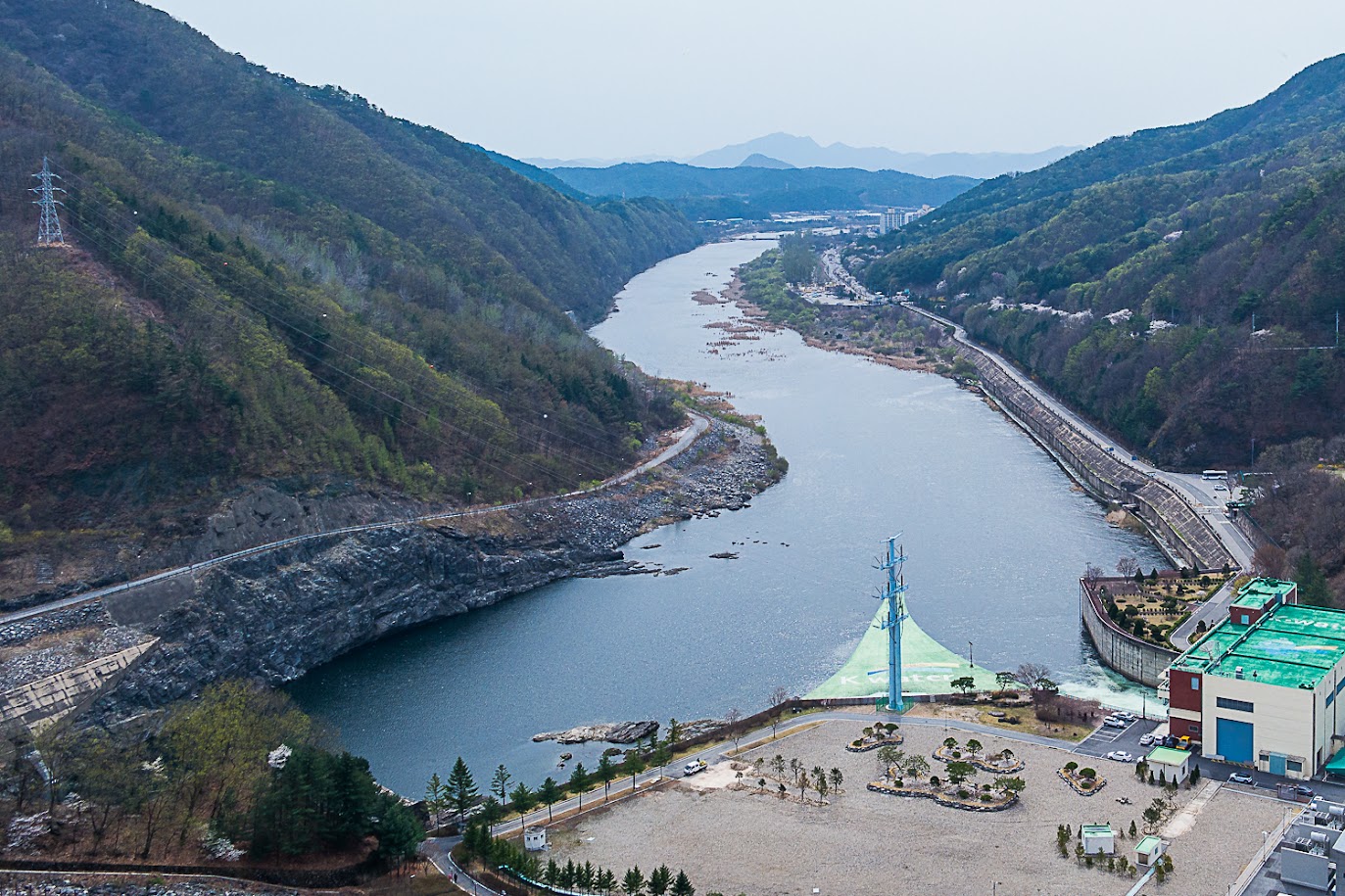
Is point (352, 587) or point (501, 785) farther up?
point (352, 587)

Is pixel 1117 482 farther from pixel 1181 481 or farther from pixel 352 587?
pixel 352 587

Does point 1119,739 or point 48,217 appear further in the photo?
point 48,217

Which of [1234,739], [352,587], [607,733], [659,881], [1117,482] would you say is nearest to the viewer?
[659,881]

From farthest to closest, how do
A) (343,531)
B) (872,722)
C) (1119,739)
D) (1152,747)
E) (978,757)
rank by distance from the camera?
(343,531) < (872,722) < (1119,739) < (1152,747) < (978,757)

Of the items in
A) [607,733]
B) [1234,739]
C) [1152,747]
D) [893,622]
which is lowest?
[607,733]

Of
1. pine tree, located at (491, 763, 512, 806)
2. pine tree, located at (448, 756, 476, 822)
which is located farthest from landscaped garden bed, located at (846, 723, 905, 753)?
pine tree, located at (448, 756, 476, 822)

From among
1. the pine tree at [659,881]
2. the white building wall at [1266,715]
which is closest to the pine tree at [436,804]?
the pine tree at [659,881]

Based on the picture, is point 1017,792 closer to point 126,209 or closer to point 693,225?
point 126,209

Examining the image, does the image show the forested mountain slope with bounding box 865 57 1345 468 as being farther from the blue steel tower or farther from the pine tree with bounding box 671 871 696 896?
the pine tree with bounding box 671 871 696 896

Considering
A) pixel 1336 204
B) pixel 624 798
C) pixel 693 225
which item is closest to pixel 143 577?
pixel 624 798

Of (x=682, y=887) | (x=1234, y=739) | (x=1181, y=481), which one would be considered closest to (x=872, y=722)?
(x=1234, y=739)
